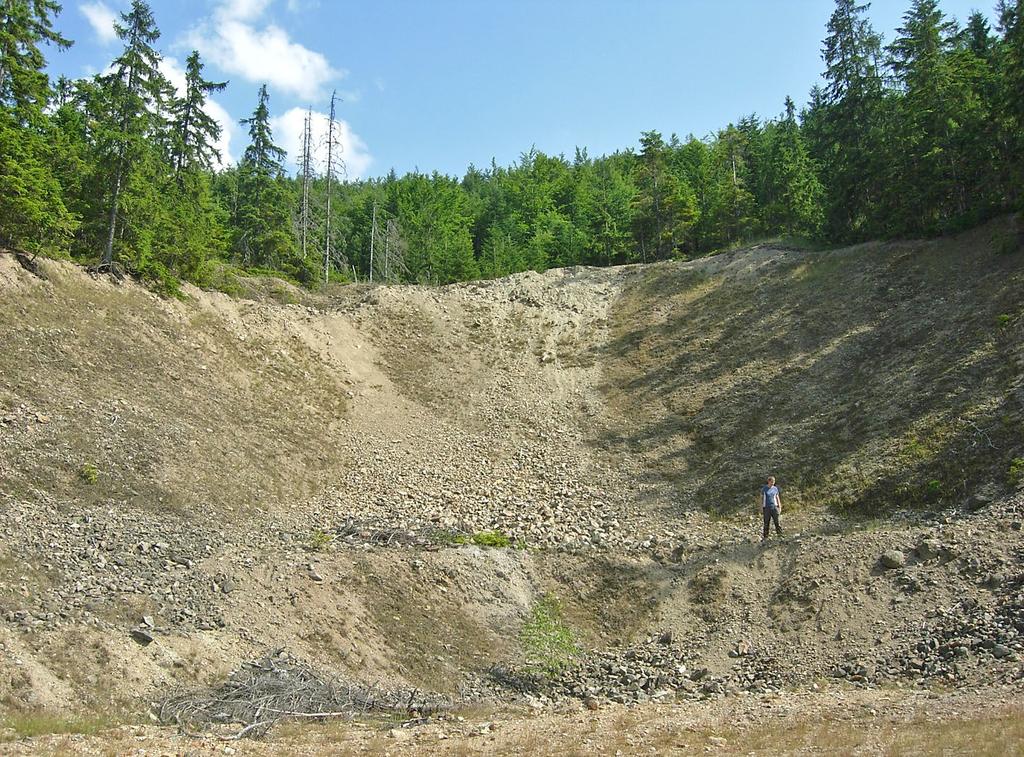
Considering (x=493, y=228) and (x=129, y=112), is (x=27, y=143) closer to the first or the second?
(x=129, y=112)

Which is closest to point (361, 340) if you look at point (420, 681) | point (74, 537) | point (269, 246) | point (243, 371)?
point (243, 371)

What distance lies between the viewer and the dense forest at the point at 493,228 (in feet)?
87.9

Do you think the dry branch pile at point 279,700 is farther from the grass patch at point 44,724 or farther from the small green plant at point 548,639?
the small green plant at point 548,639

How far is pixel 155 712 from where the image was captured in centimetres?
1200

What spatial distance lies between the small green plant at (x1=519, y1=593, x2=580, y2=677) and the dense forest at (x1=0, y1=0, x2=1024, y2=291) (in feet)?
64.0

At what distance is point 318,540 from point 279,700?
21.2 feet

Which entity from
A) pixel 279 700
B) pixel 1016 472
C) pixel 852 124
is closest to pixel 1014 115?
pixel 852 124

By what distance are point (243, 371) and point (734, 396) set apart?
1751 centimetres

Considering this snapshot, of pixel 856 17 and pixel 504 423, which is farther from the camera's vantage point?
pixel 856 17

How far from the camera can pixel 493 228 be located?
61062 mm

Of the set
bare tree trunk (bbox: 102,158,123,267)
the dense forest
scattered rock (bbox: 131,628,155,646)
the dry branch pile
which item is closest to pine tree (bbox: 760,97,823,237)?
the dense forest

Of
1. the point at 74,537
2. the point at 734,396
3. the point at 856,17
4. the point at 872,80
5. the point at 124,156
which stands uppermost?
the point at 856,17

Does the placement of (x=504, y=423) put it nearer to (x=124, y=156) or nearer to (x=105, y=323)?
(x=105, y=323)

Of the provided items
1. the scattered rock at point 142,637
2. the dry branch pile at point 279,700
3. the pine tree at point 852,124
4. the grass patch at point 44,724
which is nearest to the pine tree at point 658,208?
the pine tree at point 852,124
